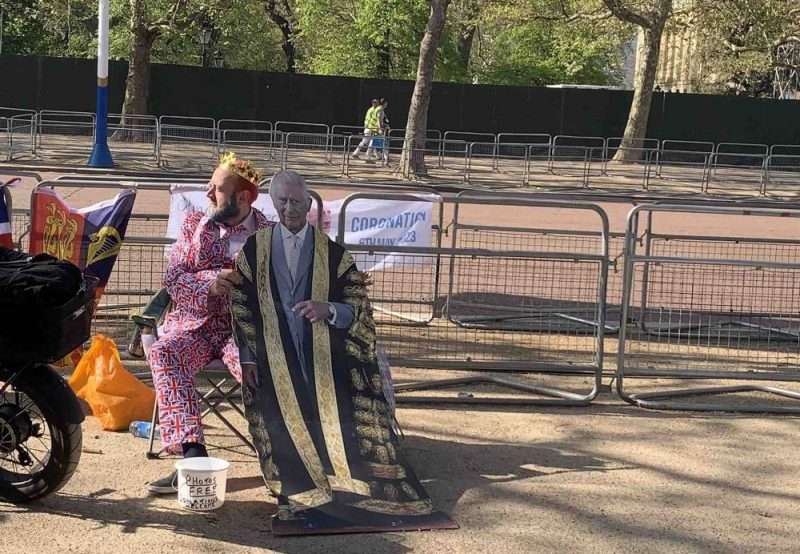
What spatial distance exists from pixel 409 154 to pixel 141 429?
23.0 m

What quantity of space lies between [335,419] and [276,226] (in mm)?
1073

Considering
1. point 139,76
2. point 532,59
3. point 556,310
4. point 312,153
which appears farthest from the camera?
point 532,59

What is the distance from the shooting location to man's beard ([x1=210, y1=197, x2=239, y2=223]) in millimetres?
6617

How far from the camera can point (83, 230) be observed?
315 inches

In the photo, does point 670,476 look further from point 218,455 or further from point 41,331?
point 41,331

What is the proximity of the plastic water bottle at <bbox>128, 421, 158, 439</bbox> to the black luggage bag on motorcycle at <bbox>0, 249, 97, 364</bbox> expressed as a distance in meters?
1.42

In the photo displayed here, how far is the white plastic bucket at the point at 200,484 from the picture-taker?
5711mm

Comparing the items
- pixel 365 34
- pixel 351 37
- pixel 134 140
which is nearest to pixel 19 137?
pixel 134 140

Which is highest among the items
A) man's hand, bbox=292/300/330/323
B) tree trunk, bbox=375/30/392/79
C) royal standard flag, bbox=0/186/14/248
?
tree trunk, bbox=375/30/392/79

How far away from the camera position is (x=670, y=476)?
264 inches

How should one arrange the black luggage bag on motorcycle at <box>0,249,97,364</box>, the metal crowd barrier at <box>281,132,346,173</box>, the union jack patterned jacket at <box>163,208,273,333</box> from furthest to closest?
the metal crowd barrier at <box>281,132,346,173</box>, the union jack patterned jacket at <box>163,208,273,333</box>, the black luggage bag on motorcycle at <box>0,249,97,364</box>

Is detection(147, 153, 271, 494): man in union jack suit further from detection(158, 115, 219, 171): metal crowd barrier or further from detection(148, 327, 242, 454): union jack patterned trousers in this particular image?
detection(158, 115, 219, 171): metal crowd barrier

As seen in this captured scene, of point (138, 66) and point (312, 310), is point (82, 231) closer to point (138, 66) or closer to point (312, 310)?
point (312, 310)

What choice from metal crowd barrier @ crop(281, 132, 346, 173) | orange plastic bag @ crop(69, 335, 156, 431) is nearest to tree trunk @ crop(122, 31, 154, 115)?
metal crowd barrier @ crop(281, 132, 346, 173)
